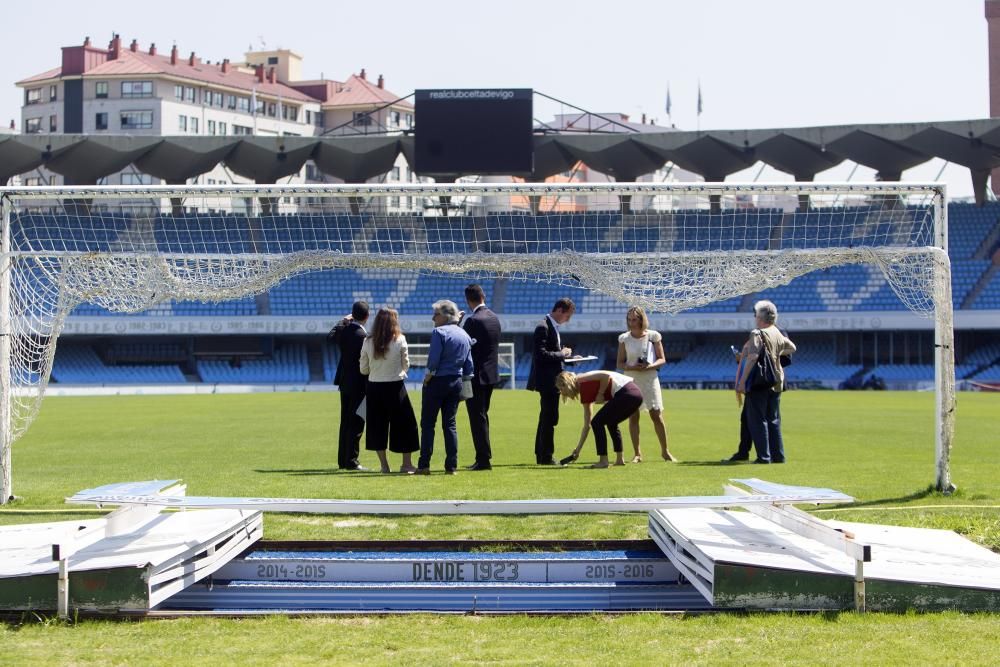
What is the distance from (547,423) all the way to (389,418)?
6.70 feet

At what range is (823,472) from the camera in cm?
1245

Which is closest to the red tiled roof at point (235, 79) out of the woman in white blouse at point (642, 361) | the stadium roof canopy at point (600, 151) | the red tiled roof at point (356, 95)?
the red tiled roof at point (356, 95)

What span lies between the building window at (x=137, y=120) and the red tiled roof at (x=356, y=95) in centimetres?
1611

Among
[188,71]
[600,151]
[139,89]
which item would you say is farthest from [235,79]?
[600,151]

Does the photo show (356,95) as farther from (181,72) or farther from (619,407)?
(619,407)

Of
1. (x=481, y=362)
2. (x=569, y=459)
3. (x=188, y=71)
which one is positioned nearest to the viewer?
(x=481, y=362)

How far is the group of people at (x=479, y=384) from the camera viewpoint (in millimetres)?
11883

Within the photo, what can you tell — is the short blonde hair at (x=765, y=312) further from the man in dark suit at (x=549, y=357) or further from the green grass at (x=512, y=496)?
the man in dark suit at (x=549, y=357)

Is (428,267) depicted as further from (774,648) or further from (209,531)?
(774,648)

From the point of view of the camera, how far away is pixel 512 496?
10.2 m

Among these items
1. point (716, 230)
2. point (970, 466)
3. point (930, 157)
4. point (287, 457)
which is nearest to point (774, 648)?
point (970, 466)

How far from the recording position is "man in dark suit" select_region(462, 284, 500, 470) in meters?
12.5

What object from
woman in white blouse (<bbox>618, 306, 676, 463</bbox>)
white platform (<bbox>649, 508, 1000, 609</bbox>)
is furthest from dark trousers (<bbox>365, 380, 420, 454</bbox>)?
white platform (<bbox>649, 508, 1000, 609</bbox>)

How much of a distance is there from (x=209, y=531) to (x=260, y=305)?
154ft
